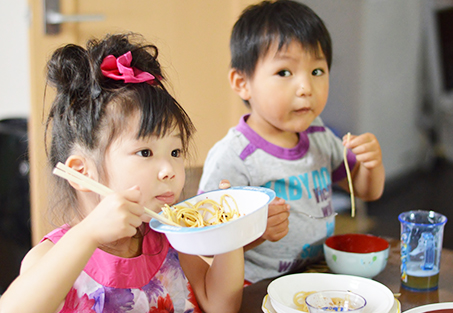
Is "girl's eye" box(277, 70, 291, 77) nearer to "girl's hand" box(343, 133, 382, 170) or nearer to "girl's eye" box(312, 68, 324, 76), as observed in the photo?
"girl's eye" box(312, 68, 324, 76)

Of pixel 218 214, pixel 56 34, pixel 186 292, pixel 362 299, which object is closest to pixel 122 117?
pixel 218 214

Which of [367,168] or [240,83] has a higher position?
[240,83]

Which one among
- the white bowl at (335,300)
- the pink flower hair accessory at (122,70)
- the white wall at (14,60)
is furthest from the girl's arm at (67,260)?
the white wall at (14,60)

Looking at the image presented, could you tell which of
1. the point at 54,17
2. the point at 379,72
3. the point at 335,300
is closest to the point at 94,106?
the point at 335,300

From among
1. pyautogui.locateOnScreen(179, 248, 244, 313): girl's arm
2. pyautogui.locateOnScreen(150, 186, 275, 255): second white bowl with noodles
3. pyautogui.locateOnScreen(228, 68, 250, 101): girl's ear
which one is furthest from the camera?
pyautogui.locateOnScreen(228, 68, 250, 101): girl's ear

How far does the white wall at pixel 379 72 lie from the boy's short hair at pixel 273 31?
6.42ft

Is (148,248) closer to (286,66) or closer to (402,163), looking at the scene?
(286,66)

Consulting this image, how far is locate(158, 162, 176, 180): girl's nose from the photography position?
801 mm

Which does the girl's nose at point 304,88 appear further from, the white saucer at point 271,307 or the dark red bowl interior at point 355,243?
the white saucer at point 271,307

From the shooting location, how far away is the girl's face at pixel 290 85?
3.72ft

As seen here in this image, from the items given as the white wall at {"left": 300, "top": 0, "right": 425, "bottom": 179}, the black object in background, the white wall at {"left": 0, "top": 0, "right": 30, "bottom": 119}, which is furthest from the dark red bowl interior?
the white wall at {"left": 0, "top": 0, "right": 30, "bottom": 119}

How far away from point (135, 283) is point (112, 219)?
0.70ft

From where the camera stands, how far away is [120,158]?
2.64ft

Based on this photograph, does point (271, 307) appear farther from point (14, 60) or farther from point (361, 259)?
point (14, 60)
